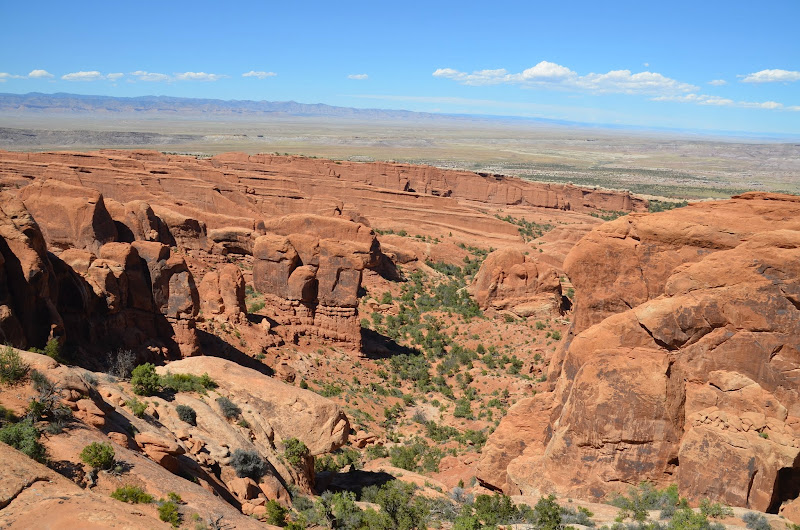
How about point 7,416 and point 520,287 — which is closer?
point 7,416

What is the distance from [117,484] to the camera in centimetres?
1217

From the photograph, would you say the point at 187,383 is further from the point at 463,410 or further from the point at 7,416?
the point at 463,410

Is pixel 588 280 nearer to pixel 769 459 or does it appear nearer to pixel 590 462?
pixel 590 462

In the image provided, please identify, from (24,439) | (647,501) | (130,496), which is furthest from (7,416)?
(647,501)

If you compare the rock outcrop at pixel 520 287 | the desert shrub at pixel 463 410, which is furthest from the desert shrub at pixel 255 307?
the rock outcrop at pixel 520 287

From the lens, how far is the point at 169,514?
457 inches

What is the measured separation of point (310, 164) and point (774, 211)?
225ft

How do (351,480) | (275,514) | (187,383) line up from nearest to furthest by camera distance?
(275,514), (187,383), (351,480)

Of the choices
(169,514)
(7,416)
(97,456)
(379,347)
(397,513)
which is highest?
(7,416)

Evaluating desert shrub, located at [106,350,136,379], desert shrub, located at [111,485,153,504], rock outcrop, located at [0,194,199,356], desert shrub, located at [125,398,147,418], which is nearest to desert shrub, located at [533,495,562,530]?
desert shrub, located at [111,485,153,504]

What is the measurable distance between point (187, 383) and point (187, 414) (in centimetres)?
244

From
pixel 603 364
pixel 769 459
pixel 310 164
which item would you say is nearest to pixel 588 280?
pixel 603 364

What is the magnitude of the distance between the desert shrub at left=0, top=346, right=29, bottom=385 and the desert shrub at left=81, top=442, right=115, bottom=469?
2.67 meters

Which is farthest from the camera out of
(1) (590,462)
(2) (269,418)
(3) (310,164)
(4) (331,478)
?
(3) (310,164)
